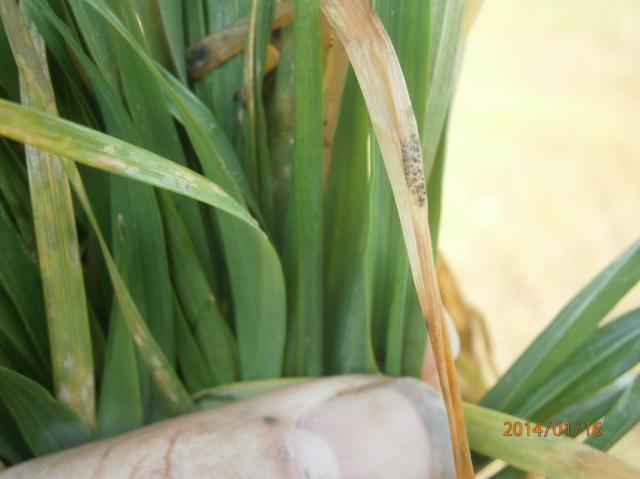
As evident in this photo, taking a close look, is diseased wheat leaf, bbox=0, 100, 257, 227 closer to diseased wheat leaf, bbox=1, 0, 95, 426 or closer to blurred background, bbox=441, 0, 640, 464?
diseased wheat leaf, bbox=1, 0, 95, 426

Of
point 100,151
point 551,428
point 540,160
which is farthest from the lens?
point 540,160

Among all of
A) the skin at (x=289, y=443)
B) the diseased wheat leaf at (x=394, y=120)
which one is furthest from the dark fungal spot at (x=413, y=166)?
the skin at (x=289, y=443)

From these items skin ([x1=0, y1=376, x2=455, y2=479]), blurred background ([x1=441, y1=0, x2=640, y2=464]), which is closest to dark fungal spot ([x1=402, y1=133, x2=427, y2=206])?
skin ([x1=0, y1=376, x2=455, y2=479])

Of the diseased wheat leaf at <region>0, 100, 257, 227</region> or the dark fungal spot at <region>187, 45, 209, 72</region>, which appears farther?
the dark fungal spot at <region>187, 45, 209, 72</region>

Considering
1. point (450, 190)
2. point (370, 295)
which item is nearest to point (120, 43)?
point (370, 295)

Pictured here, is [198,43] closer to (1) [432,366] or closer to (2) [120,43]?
(2) [120,43]

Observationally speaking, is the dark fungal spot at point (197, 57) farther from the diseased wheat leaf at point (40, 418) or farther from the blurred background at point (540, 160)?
the blurred background at point (540, 160)

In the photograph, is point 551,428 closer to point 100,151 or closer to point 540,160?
point 100,151

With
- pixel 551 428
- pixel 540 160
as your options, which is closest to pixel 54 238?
pixel 551 428
